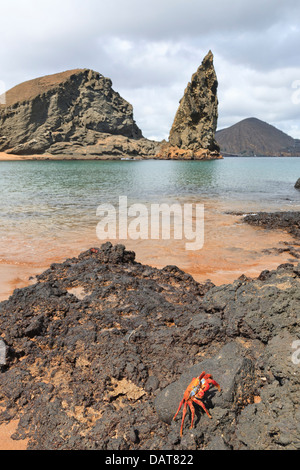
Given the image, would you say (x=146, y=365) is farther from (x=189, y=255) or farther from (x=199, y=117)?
(x=199, y=117)

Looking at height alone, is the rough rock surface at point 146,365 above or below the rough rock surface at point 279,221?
below

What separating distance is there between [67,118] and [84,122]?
6963mm

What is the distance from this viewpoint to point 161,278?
5.90 m

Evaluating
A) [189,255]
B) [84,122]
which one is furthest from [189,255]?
[84,122]

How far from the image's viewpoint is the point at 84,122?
389ft

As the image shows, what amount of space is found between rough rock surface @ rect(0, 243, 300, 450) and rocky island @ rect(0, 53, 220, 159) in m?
109

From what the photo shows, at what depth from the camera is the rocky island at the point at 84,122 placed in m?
108

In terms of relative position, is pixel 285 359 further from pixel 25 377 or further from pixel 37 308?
pixel 37 308

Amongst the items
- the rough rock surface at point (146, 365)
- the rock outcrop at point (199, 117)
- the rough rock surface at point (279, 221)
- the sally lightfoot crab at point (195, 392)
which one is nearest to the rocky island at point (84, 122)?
the rock outcrop at point (199, 117)

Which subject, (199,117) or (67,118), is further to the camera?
(67,118)

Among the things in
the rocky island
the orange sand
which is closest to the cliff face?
the rocky island

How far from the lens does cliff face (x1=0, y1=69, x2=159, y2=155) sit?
355 feet

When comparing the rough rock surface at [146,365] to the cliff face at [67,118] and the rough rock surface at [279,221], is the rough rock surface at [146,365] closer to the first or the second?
the rough rock surface at [279,221]

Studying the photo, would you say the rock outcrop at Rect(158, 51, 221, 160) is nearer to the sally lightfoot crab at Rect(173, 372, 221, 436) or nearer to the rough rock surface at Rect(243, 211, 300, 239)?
the rough rock surface at Rect(243, 211, 300, 239)
